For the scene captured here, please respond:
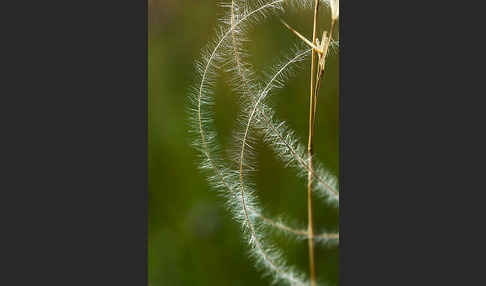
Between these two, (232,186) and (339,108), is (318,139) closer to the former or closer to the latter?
(339,108)

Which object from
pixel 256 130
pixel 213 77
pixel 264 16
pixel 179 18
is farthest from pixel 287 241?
pixel 179 18

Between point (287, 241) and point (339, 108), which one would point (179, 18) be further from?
point (287, 241)

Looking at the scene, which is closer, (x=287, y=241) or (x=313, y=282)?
(x=313, y=282)

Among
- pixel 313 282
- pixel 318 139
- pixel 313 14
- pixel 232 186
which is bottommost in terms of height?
pixel 313 282

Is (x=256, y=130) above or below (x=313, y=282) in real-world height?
above

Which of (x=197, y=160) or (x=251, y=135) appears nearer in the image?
(x=251, y=135)

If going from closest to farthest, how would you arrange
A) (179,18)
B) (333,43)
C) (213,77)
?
(333,43), (213,77), (179,18)

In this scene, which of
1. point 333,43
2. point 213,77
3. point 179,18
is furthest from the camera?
point 179,18
